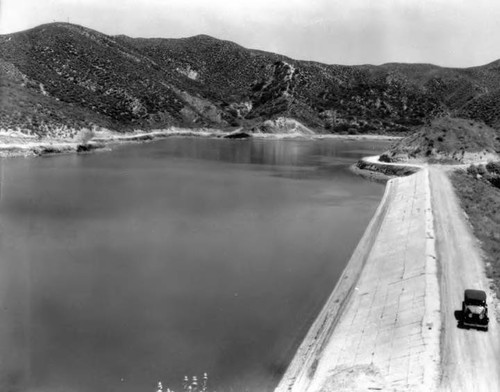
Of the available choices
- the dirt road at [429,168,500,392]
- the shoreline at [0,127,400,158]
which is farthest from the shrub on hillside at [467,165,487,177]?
the shoreline at [0,127,400,158]

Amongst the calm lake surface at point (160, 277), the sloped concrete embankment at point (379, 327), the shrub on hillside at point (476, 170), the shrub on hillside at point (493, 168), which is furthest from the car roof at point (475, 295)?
the shrub on hillside at point (493, 168)

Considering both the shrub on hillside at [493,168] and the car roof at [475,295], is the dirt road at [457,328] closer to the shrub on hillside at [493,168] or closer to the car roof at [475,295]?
the car roof at [475,295]

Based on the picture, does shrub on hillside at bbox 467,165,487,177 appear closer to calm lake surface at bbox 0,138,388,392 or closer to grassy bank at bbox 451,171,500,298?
grassy bank at bbox 451,171,500,298

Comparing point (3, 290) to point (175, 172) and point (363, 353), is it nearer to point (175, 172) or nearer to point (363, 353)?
point (363, 353)

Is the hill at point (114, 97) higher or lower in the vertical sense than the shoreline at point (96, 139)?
higher

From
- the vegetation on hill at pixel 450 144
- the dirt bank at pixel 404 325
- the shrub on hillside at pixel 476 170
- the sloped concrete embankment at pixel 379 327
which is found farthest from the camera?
the vegetation on hill at pixel 450 144

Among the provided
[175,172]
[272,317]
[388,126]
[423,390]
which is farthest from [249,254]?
[388,126]

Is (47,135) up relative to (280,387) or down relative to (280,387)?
up
